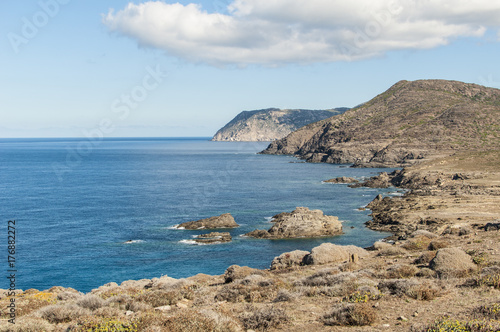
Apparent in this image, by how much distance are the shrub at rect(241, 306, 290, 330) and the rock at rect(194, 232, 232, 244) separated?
41782 mm

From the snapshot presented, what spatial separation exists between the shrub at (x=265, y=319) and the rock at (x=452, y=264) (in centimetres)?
955

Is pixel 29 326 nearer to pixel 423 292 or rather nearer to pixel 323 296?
pixel 323 296

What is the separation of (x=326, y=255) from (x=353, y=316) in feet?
50.4

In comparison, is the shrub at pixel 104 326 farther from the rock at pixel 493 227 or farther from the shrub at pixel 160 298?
the rock at pixel 493 227

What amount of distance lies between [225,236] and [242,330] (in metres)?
43.8

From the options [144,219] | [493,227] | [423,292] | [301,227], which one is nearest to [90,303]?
[423,292]

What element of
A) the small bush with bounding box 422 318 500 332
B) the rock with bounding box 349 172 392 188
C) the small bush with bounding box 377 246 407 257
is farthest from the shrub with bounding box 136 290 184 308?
the rock with bounding box 349 172 392 188

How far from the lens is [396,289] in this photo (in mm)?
16484

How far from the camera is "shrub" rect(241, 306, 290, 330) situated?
13.2 metres

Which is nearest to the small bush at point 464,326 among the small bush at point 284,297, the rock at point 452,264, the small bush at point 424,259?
the small bush at point 284,297

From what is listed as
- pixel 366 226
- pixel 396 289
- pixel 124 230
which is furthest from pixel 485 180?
pixel 396 289

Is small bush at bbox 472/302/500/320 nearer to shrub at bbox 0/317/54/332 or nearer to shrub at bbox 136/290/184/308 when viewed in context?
shrub at bbox 136/290/184/308

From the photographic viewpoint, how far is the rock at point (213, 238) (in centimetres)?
5528

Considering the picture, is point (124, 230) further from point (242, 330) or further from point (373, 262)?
point (242, 330)
